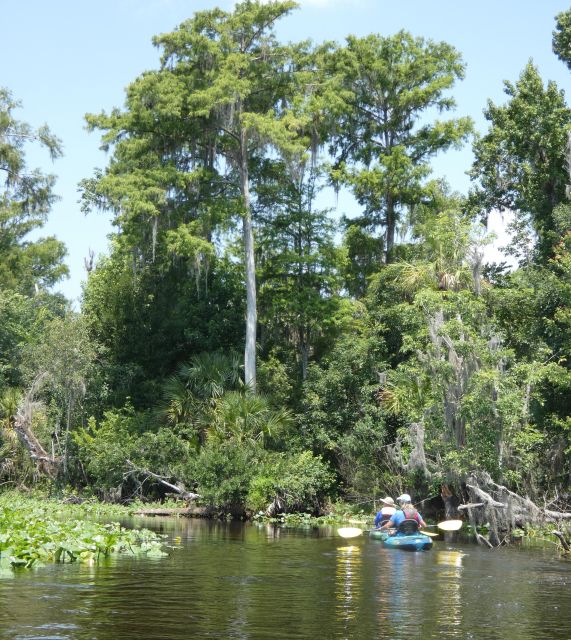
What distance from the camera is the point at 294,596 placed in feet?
43.9

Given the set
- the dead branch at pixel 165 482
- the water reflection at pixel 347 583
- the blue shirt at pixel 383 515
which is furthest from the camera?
the dead branch at pixel 165 482

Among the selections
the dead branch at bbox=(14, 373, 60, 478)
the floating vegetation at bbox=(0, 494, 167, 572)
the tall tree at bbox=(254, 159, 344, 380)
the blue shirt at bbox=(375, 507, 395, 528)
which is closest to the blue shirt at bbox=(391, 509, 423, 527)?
the blue shirt at bbox=(375, 507, 395, 528)

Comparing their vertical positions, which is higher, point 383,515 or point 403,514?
point 403,514

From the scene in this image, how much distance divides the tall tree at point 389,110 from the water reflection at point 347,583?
19.6 m

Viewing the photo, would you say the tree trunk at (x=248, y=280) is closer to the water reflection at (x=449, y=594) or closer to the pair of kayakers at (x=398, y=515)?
the pair of kayakers at (x=398, y=515)

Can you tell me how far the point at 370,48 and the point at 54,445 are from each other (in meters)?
20.7

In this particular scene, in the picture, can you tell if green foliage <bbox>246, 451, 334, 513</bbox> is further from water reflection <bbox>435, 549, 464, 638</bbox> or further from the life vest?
water reflection <bbox>435, 549, 464, 638</bbox>

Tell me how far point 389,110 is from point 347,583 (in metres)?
27.2

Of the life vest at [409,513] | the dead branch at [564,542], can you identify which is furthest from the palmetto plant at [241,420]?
the dead branch at [564,542]

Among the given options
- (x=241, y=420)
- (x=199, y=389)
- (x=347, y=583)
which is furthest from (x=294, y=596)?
(x=199, y=389)

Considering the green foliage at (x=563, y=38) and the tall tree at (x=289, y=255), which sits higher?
the green foliage at (x=563, y=38)

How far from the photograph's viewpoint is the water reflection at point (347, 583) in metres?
12.0

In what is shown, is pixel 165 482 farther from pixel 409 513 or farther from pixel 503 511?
pixel 503 511

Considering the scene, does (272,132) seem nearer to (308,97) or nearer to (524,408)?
(308,97)
